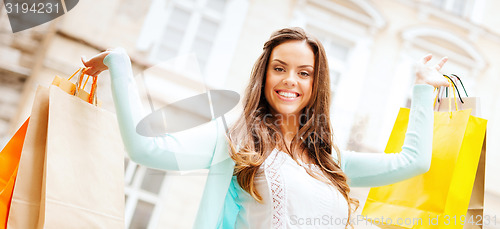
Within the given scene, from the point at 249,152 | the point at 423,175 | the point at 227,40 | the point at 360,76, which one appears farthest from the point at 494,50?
the point at 249,152

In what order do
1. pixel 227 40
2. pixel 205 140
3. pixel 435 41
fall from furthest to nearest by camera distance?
pixel 435 41, pixel 227 40, pixel 205 140

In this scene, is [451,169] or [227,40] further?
[227,40]

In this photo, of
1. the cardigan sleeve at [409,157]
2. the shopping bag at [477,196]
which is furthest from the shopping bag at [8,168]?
the shopping bag at [477,196]

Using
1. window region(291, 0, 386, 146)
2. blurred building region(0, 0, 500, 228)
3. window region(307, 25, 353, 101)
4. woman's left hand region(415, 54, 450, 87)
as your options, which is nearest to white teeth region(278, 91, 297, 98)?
woman's left hand region(415, 54, 450, 87)

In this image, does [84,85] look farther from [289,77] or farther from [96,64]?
[289,77]

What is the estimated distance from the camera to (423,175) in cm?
101

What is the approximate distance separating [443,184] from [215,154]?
0.52m

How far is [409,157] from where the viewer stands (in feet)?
3.18

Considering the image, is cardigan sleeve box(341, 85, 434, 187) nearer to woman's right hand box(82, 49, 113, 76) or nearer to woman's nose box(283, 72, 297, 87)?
woman's nose box(283, 72, 297, 87)

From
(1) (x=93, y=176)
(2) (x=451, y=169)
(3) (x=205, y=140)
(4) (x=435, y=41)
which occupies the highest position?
(4) (x=435, y=41)

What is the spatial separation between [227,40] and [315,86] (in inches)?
120

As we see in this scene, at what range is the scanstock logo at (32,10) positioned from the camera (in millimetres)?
2940

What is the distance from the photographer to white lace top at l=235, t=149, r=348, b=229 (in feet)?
2.72

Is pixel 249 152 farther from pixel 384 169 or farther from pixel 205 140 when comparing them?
pixel 384 169
